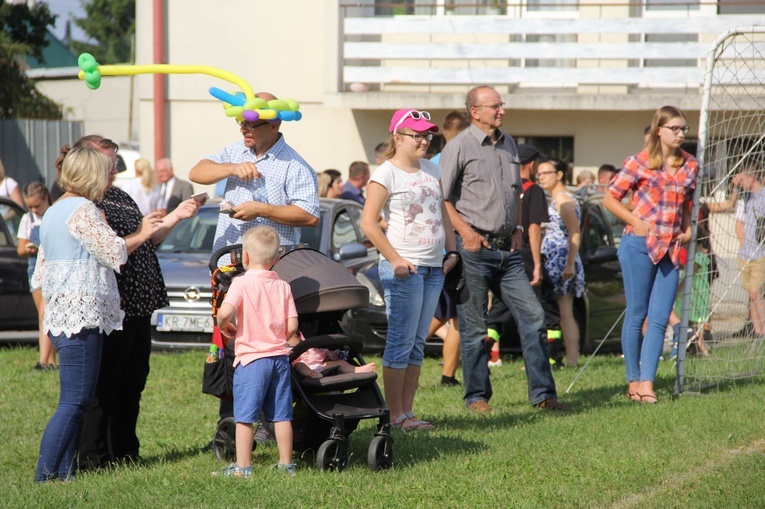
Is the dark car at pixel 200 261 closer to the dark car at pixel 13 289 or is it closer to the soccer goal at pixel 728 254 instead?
the dark car at pixel 13 289

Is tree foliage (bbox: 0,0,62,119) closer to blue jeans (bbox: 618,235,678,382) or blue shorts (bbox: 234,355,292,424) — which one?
blue jeans (bbox: 618,235,678,382)

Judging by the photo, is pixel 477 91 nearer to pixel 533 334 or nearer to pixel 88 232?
pixel 533 334

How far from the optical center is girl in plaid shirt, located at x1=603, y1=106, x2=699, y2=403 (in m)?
8.06

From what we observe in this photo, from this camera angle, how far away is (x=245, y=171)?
19.9 ft

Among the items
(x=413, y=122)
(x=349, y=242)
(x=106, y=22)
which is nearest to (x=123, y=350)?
(x=413, y=122)

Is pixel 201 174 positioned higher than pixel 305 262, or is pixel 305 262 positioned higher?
pixel 201 174

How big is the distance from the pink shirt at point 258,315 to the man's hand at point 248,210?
18.2 inches

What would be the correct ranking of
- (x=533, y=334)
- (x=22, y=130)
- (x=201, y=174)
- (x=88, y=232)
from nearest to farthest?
(x=88, y=232)
(x=201, y=174)
(x=533, y=334)
(x=22, y=130)

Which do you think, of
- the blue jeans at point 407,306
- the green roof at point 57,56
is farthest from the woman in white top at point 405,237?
the green roof at point 57,56

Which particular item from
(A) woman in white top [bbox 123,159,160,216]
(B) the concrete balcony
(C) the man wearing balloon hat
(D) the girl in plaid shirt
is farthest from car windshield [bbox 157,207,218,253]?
(B) the concrete balcony

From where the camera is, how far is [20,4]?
30.5 metres

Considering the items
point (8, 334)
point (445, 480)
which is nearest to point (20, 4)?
point (8, 334)

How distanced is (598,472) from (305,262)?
2.03 m

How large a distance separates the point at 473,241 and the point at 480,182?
0.43 m
